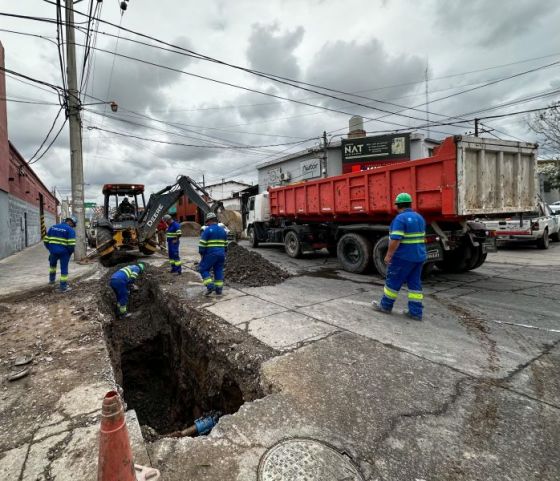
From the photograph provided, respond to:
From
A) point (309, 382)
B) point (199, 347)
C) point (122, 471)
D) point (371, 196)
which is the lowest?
point (199, 347)

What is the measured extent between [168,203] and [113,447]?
8636 mm

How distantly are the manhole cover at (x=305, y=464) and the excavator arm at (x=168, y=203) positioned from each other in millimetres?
6720

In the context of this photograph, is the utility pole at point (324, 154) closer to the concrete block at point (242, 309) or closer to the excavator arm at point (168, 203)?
the excavator arm at point (168, 203)

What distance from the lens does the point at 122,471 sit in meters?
1.57

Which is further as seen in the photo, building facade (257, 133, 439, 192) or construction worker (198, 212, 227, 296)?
building facade (257, 133, 439, 192)

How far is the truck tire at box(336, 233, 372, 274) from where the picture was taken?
25.9 ft

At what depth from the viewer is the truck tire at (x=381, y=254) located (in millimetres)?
7352

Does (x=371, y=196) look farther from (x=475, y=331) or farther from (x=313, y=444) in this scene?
(x=313, y=444)

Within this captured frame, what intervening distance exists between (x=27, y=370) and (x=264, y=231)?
10.7 m

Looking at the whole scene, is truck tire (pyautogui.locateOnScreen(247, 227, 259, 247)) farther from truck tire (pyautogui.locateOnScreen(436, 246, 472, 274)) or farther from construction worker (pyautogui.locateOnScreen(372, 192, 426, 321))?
construction worker (pyautogui.locateOnScreen(372, 192, 426, 321))

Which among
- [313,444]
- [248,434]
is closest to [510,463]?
[313,444]

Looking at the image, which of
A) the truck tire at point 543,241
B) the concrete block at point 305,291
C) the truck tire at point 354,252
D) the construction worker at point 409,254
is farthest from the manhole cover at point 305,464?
the truck tire at point 543,241

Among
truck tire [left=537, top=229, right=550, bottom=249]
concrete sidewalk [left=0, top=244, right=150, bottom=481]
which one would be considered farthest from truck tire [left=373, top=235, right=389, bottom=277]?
truck tire [left=537, top=229, right=550, bottom=249]

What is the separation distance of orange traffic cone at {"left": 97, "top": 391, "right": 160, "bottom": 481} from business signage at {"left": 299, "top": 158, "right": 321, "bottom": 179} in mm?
21656
